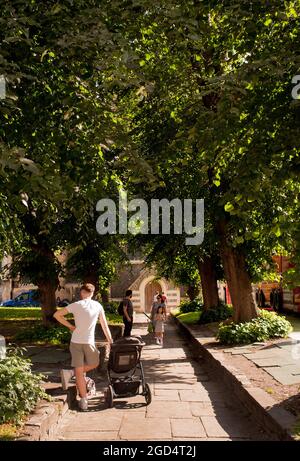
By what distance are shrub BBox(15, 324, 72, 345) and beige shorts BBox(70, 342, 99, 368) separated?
8.63m

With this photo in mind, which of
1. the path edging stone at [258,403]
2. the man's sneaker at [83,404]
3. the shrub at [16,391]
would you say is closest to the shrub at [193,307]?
the path edging stone at [258,403]

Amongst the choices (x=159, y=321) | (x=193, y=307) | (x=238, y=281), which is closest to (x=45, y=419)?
(x=238, y=281)

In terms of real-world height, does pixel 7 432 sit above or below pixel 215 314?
above

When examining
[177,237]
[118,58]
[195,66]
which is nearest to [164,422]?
[118,58]

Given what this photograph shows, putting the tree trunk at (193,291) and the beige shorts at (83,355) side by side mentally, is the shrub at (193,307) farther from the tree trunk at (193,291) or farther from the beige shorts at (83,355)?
the beige shorts at (83,355)

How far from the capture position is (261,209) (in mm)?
12641

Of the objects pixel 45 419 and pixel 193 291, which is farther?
pixel 193 291

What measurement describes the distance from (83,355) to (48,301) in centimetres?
1124

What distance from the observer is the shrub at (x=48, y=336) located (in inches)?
645

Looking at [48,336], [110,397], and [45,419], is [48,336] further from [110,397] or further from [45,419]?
[45,419]

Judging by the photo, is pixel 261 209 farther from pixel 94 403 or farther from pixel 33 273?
pixel 33 273

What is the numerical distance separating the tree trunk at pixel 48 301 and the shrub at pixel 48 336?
0.75 metres

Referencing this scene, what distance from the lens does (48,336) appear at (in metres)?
16.6
